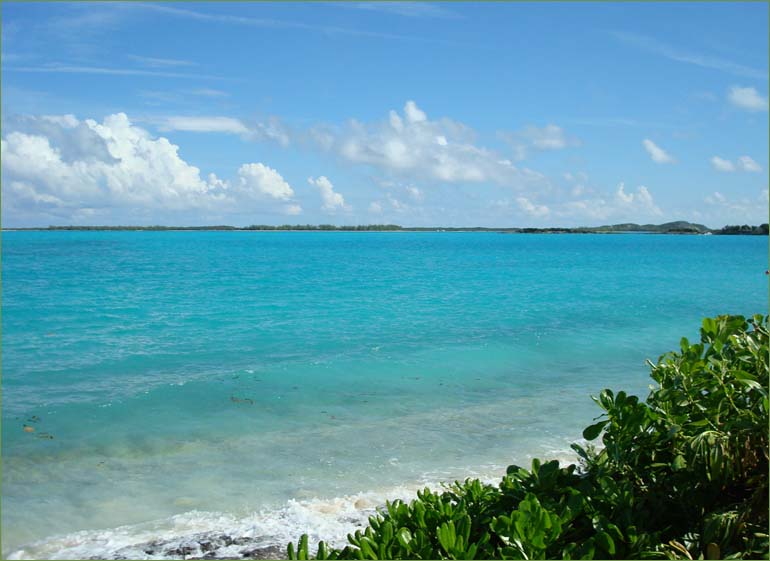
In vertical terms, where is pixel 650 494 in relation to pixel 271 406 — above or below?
above

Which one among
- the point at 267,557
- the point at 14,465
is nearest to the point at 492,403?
the point at 267,557

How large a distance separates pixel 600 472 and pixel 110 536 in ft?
13.7

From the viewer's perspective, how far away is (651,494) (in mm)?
2660

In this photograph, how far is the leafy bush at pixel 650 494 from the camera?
7.47 ft

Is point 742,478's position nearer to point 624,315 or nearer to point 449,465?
point 449,465

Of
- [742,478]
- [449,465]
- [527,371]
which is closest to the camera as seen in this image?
[742,478]

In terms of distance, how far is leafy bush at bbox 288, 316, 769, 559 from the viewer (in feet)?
7.47

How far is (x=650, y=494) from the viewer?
2662 mm

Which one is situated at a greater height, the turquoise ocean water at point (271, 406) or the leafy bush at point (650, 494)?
the leafy bush at point (650, 494)

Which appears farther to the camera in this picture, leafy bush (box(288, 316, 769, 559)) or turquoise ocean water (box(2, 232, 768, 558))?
turquoise ocean water (box(2, 232, 768, 558))

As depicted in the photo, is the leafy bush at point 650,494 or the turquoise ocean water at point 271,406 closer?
the leafy bush at point 650,494

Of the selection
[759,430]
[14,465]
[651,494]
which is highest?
[759,430]

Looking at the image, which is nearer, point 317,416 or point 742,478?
point 742,478

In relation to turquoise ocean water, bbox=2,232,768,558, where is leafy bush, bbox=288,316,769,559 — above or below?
above
